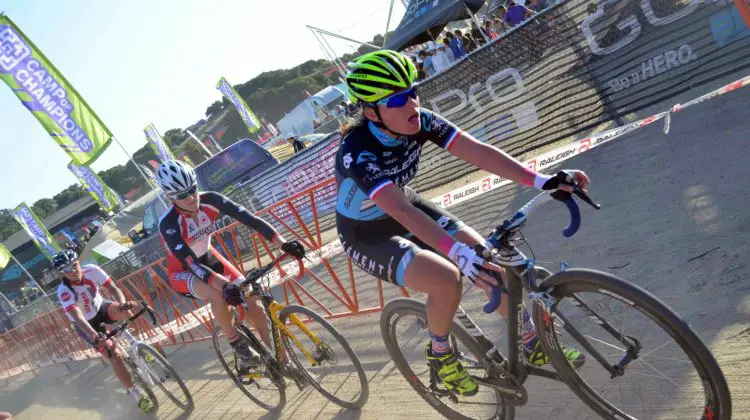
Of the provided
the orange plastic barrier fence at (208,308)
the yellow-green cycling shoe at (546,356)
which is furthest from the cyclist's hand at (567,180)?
the orange plastic barrier fence at (208,308)

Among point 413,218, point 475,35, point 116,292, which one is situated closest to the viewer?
point 413,218

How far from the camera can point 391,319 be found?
3.71 meters

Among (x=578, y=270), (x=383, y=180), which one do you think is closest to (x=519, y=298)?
(x=578, y=270)

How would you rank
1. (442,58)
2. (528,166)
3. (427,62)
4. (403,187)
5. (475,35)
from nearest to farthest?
(403,187), (528,166), (475,35), (442,58), (427,62)

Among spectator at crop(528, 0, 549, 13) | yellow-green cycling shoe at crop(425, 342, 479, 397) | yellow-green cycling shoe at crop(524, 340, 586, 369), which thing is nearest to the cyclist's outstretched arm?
yellow-green cycling shoe at crop(524, 340, 586, 369)

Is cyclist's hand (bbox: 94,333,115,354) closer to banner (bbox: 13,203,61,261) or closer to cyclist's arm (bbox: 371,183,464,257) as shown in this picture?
cyclist's arm (bbox: 371,183,464,257)

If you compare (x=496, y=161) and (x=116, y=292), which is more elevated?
(x=116, y=292)

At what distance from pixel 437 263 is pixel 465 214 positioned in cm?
534

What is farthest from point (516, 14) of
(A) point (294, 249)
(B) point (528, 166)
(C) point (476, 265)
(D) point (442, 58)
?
(C) point (476, 265)

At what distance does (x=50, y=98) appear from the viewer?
1254 centimetres

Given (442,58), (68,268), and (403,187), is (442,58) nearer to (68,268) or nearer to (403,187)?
(68,268)

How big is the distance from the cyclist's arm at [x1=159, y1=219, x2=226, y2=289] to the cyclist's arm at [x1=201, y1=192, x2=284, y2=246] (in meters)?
0.45

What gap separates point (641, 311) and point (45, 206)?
91922mm

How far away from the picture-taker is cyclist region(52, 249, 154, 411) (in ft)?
21.3
